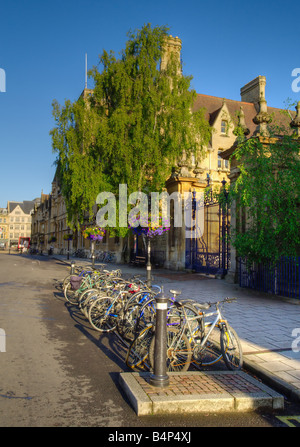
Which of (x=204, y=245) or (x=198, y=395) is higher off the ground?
(x=204, y=245)

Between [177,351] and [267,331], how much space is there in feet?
9.07

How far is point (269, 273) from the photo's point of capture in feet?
35.0

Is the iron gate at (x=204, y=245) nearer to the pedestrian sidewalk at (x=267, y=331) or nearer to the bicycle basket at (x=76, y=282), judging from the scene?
the pedestrian sidewalk at (x=267, y=331)

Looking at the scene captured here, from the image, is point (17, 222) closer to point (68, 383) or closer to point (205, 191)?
point (205, 191)

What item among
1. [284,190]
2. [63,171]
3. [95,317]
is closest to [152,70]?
[63,171]

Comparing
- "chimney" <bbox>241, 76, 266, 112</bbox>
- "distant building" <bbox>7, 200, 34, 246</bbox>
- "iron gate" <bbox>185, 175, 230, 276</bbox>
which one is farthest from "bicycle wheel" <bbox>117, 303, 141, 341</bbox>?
"distant building" <bbox>7, 200, 34, 246</bbox>

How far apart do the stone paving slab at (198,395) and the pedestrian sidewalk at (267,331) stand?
0.49 m

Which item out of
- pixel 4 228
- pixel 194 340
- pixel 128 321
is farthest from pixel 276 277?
pixel 4 228

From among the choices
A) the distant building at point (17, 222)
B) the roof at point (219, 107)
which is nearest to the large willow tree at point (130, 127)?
the roof at point (219, 107)

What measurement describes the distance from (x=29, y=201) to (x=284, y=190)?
12423cm

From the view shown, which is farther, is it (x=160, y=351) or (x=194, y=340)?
(x=194, y=340)

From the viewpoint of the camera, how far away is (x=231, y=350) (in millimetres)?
4789

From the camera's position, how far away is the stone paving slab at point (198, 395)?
3.52 m

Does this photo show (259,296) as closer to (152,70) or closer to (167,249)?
(167,249)
